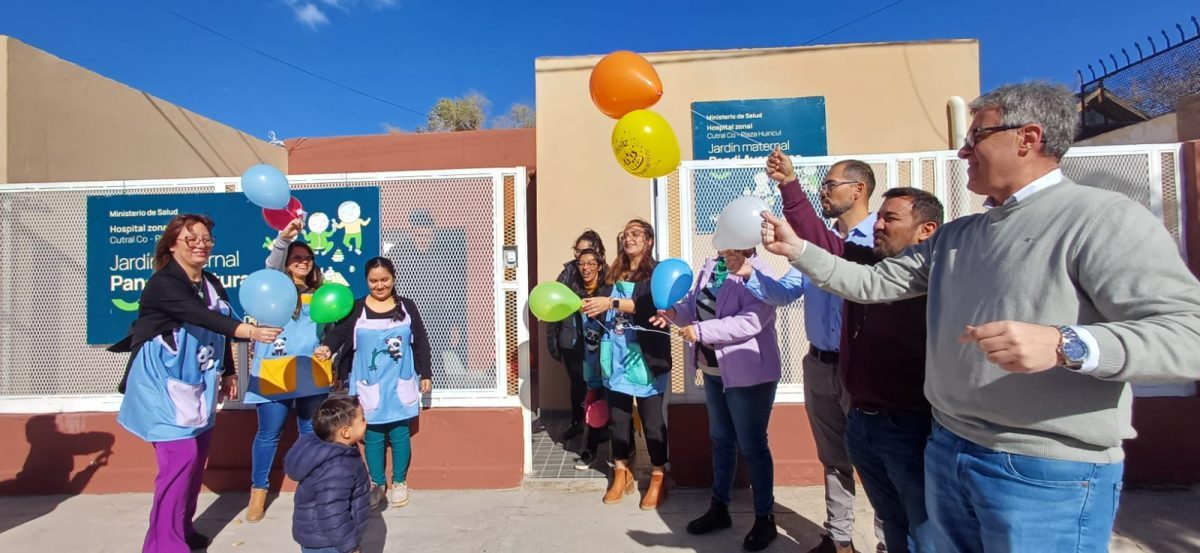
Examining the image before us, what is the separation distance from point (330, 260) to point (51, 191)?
2097 mm

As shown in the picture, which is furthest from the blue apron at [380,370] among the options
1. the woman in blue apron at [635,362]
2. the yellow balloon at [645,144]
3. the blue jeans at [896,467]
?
the blue jeans at [896,467]

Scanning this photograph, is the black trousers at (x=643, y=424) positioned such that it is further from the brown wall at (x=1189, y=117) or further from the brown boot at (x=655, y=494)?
the brown wall at (x=1189, y=117)

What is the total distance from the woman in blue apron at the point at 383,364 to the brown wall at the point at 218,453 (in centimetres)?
30

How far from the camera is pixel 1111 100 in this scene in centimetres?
884

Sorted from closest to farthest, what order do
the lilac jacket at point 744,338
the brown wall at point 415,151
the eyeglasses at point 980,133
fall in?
1. the eyeglasses at point 980,133
2. the lilac jacket at point 744,338
3. the brown wall at point 415,151

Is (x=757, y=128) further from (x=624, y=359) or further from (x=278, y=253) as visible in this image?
(x=278, y=253)

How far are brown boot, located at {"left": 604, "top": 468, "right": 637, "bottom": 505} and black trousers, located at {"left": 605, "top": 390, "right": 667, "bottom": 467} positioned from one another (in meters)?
0.10

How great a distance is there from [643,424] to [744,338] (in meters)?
1.10

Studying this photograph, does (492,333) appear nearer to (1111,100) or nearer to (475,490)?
(475,490)

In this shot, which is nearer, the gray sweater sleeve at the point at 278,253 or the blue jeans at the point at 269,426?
the gray sweater sleeve at the point at 278,253

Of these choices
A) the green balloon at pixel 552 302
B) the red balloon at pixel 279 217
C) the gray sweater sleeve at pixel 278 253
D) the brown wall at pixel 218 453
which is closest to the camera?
the green balloon at pixel 552 302

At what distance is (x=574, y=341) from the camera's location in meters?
4.83

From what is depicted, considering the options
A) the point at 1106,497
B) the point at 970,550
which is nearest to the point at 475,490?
the point at 970,550

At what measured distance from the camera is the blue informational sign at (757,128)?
234 inches
